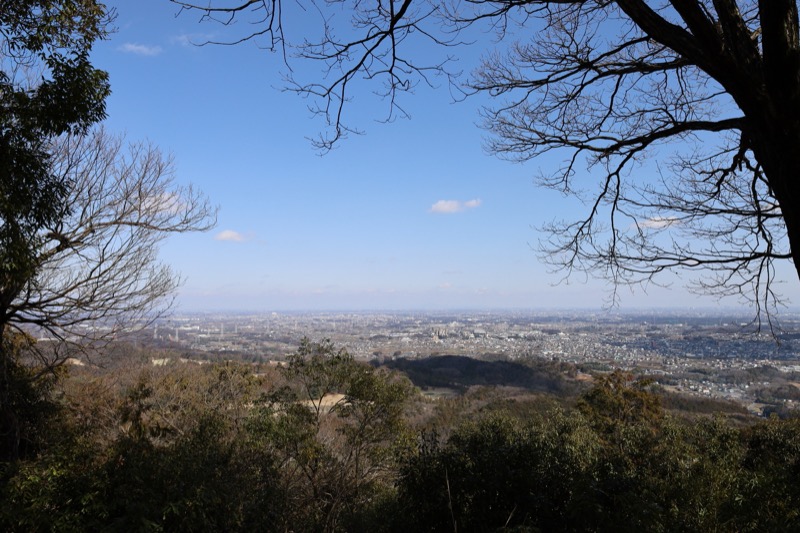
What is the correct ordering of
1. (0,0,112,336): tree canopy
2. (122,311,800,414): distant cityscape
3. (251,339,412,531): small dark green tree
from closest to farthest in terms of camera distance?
1. (0,0,112,336): tree canopy
2. (251,339,412,531): small dark green tree
3. (122,311,800,414): distant cityscape

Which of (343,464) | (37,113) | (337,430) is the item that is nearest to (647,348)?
(337,430)

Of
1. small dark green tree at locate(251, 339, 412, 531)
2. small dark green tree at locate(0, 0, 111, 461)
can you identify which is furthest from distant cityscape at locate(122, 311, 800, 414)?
small dark green tree at locate(0, 0, 111, 461)

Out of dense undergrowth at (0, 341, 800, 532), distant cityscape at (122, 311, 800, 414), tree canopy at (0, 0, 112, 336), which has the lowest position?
distant cityscape at (122, 311, 800, 414)

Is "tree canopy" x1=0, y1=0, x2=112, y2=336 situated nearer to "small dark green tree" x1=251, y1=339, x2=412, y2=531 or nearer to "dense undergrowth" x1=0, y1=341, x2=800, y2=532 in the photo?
"dense undergrowth" x1=0, y1=341, x2=800, y2=532

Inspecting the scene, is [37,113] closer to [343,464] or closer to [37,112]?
[37,112]

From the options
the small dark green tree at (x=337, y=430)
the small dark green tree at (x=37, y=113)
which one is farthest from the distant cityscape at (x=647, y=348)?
the small dark green tree at (x=37, y=113)

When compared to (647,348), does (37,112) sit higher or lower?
higher

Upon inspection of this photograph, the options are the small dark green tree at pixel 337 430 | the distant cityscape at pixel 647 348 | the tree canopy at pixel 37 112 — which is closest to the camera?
the tree canopy at pixel 37 112

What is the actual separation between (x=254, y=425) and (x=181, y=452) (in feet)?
5.94

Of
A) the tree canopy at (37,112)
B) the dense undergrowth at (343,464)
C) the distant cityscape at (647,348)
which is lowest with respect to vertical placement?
the distant cityscape at (647,348)

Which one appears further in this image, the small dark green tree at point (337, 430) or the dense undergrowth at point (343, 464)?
the small dark green tree at point (337, 430)

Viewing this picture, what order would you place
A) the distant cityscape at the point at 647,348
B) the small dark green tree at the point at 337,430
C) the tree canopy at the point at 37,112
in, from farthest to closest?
1. the distant cityscape at the point at 647,348
2. the small dark green tree at the point at 337,430
3. the tree canopy at the point at 37,112

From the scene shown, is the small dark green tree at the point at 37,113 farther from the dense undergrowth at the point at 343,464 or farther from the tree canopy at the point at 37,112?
the dense undergrowth at the point at 343,464

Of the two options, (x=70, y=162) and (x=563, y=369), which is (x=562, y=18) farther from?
(x=563, y=369)
